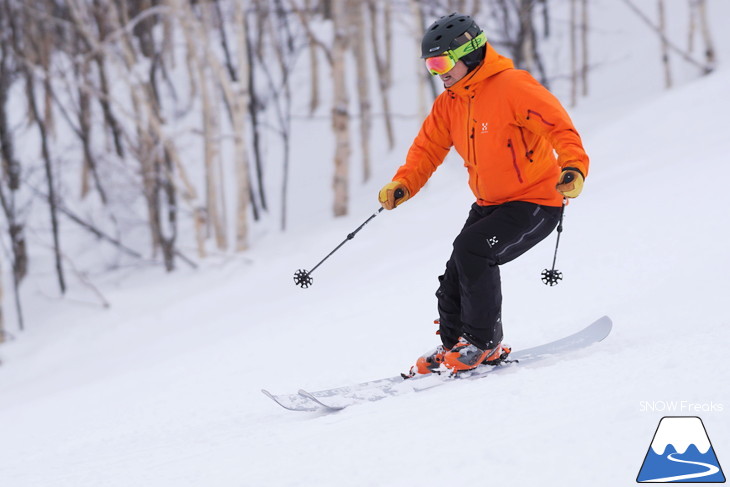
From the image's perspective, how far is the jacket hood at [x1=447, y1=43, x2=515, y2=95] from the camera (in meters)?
3.47

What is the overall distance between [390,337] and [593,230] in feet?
8.93

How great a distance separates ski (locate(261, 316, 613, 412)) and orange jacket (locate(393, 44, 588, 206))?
0.82 m

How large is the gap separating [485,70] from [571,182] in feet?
2.43

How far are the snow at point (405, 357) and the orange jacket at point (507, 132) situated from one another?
0.91 m

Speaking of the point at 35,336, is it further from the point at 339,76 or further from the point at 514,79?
the point at 514,79

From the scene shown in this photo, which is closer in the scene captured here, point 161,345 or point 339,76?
point 161,345

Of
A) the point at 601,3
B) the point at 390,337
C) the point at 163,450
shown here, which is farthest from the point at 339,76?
the point at 601,3

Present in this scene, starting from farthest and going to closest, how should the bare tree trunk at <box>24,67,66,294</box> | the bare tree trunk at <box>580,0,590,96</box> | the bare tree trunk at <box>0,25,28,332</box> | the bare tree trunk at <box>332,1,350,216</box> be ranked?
the bare tree trunk at <box>580,0,590,96</box>, the bare tree trunk at <box>24,67,66,294</box>, the bare tree trunk at <box>0,25,28,332</box>, the bare tree trunk at <box>332,1,350,216</box>

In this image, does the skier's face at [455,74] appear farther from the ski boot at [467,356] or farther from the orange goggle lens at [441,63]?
the ski boot at [467,356]

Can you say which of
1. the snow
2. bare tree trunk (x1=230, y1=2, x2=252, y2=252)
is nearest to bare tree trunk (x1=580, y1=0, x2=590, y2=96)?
the snow

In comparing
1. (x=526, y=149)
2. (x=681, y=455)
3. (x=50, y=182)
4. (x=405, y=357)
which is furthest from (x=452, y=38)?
(x=50, y=182)

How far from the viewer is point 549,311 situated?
5227 millimetres

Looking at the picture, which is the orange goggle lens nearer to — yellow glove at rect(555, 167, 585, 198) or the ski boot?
yellow glove at rect(555, 167, 585, 198)

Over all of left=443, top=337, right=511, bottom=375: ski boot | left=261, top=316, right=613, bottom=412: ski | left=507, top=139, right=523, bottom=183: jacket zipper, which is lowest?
left=261, top=316, right=613, bottom=412: ski
